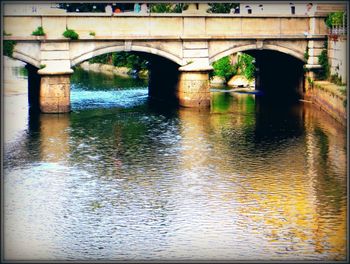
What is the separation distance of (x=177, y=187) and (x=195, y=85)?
22412mm

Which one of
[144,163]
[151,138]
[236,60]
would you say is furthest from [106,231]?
[236,60]

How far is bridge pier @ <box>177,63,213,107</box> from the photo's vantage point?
5641 centimetres

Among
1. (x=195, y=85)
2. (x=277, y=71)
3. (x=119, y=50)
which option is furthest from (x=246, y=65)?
(x=119, y=50)

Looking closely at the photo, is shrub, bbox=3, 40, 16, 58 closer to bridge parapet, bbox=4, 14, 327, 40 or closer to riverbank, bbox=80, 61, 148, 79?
bridge parapet, bbox=4, 14, 327, 40

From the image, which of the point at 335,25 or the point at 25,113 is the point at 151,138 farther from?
the point at 335,25

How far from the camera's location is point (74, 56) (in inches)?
2117

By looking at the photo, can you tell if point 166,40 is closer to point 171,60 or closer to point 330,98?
point 171,60

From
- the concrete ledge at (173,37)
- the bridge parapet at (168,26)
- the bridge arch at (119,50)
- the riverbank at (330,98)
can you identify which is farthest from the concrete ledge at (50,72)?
the riverbank at (330,98)

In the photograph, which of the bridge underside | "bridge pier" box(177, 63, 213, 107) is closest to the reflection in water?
the bridge underside

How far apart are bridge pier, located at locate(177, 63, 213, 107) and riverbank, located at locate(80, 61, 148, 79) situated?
27.7 m

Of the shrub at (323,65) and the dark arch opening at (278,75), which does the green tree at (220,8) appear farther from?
the shrub at (323,65)

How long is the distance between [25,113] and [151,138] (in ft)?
37.6

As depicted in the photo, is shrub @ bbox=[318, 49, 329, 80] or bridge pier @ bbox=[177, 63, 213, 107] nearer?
bridge pier @ bbox=[177, 63, 213, 107]

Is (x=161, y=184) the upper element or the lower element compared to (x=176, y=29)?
lower
